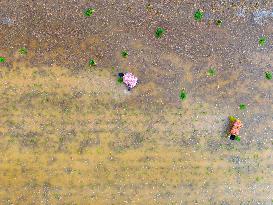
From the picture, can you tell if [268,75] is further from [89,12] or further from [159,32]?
[89,12]

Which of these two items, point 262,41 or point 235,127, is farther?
point 262,41

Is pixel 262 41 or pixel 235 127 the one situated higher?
pixel 262 41

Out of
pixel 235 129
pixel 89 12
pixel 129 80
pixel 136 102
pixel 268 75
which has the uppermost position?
pixel 89 12

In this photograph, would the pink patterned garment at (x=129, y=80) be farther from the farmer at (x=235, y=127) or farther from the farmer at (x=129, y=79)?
the farmer at (x=235, y=127)

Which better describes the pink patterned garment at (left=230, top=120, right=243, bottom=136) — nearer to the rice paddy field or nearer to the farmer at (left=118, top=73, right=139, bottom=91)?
the rice paddy field

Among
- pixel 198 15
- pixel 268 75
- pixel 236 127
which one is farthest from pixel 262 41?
pixel 236 127

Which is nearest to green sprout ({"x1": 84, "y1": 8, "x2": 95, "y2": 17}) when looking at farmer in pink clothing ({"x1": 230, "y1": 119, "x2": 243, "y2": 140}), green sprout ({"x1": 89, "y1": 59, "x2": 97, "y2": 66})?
green sprout ({"x1": 89, "y1": 59, "x2": 97, "y2": 66})

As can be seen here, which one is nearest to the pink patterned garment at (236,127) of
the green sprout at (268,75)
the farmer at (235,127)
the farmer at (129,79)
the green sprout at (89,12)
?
the farmer at (235,127)
